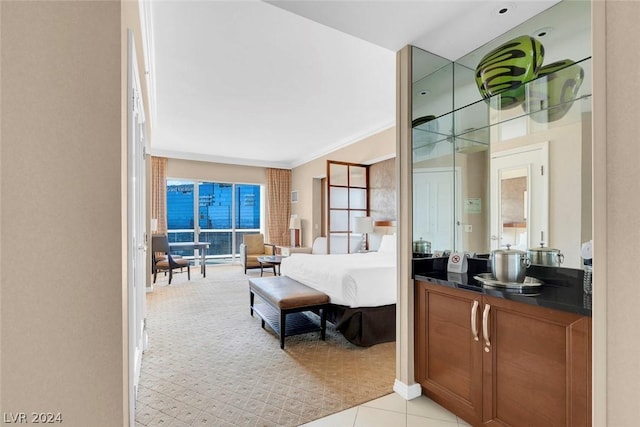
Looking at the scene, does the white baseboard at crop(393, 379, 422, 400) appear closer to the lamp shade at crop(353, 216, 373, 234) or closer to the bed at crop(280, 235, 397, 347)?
the bed at crop(280, 235, 397, 347)

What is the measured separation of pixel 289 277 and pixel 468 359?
2.44 m

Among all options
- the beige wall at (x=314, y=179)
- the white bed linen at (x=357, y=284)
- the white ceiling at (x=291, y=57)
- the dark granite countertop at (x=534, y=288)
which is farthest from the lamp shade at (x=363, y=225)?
the dark granite countertop at (x=534, y=288)

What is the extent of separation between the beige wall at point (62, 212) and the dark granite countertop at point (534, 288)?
1.69 m

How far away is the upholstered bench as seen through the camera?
2826mm

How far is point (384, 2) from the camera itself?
1.69 m

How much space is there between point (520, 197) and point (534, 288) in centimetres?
68

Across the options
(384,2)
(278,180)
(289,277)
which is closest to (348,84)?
(384,2)

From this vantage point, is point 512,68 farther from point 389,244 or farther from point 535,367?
point 389,244

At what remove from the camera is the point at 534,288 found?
1635 mm

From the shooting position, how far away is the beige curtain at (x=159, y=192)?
6891 millimetres

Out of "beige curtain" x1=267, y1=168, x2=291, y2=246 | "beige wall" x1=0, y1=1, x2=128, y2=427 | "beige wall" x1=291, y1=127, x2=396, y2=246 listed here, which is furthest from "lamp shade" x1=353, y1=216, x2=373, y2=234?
"beige wall" x1=0, y1=1, x2=128, y2=427

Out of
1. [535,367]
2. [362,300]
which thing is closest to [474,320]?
[535,367]

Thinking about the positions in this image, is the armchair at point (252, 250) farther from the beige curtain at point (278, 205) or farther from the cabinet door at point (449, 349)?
the cabinet door at point (449, 349)

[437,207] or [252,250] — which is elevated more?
[437,207]
